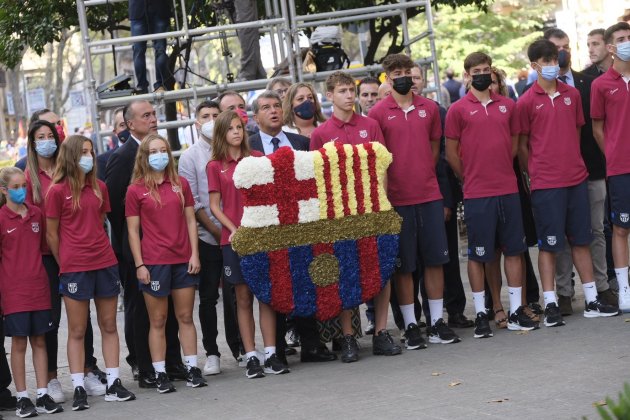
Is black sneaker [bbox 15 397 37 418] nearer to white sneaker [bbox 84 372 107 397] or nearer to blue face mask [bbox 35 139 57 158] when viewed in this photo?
white sneaker [bbox 84 372 107 397]

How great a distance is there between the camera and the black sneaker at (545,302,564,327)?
32.7 feet

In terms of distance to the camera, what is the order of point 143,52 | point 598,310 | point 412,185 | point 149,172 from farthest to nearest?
1. point 143,52
2. point 598,310
3. point 412,185
4. point 149,172

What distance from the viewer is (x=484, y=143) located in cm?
986

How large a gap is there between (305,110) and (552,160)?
2.03 meters

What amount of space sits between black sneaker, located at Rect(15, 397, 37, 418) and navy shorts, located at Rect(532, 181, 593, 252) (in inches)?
167

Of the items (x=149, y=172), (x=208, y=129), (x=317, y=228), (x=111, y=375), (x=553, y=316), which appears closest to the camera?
(x=111, y=375)

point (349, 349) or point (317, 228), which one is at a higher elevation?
point (317, 228)

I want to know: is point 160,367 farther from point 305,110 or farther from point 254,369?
point 305,110

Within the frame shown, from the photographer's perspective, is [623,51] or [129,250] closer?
[129,250]

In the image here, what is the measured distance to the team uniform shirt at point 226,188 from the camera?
371 inches

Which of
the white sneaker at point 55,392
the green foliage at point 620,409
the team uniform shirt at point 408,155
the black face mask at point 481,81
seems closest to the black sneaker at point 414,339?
the team uniform shirt at point 408,155

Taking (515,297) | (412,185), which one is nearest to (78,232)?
(412,185)

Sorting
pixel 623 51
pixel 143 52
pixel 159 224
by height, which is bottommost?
pixel 159 224

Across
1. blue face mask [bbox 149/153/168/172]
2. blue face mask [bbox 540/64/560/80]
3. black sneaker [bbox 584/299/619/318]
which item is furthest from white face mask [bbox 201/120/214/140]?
black sneaker [bbox 584/299/619/318]
